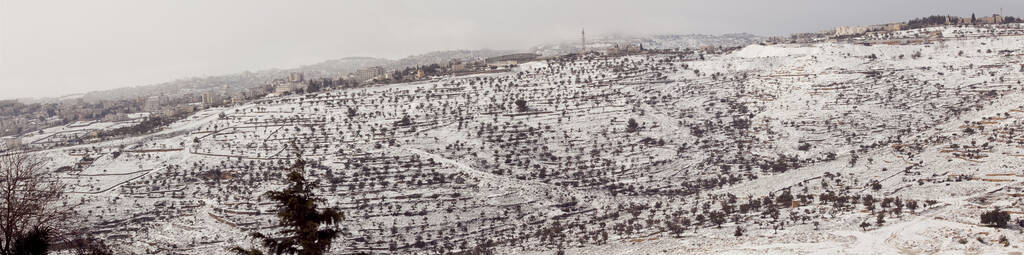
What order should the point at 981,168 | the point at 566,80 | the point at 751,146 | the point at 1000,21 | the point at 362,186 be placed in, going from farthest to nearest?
the point at 1000,21 → the point at 566,80 → the point at 751,146 → the point at 362,186 → the point at 981,168

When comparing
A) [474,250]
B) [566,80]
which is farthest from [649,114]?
[474,250]

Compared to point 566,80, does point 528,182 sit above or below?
below

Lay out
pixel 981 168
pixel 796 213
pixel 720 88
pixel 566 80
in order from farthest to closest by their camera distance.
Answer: pixel 566 80 → pixel 720 88 → pixel 981 168 → pixel 796 213

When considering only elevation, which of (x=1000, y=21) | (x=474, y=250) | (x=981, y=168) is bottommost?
(x=474, y=250)

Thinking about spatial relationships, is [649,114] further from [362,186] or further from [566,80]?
[362,186]

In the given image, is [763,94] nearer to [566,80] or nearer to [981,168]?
[566,80]

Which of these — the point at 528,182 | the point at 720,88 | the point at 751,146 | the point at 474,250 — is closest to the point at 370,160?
the point at 528,182

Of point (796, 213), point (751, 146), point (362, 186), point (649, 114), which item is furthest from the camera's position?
point (649, 114)

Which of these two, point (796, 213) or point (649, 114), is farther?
point (649, 114)

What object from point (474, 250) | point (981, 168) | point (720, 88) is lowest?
point (474, 250)
